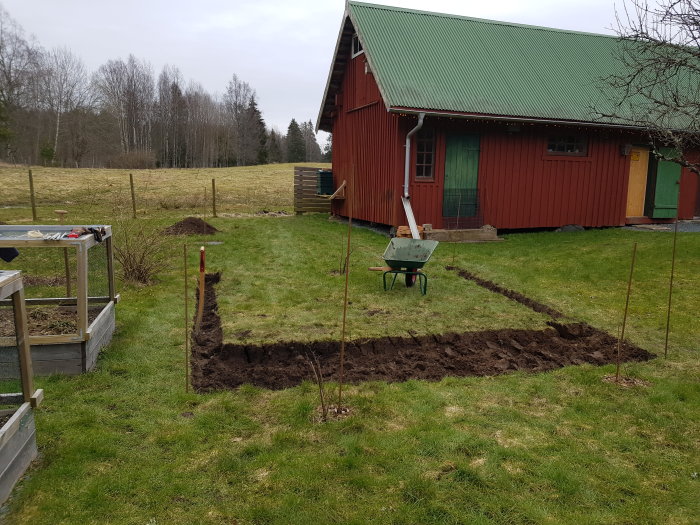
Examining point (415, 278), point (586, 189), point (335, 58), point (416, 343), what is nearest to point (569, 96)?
point (586, 189)

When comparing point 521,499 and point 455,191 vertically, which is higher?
point 455,191

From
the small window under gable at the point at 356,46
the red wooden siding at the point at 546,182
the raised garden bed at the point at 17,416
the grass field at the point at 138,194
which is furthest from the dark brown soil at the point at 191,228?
the raised garden bed at the point at 17,416

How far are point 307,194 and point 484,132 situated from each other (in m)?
7.95

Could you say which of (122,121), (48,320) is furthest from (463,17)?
(122,121)

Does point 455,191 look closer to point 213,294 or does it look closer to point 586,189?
point 586,189

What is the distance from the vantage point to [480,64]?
48.4 ft

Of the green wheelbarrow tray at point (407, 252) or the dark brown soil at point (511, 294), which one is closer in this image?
the dark brown soil at point (511, 294)

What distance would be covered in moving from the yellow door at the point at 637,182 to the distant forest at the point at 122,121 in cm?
4082

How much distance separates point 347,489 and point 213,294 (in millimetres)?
5472

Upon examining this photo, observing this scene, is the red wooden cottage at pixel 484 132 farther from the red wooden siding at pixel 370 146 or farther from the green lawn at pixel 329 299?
the green lawn at pixel 329 299

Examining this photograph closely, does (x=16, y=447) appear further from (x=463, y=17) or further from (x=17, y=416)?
(x=463, y=17)

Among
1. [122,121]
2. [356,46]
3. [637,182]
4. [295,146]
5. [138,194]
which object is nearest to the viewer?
[356,46]

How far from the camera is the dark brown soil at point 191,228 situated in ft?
45.5

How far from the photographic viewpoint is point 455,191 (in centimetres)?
1391
